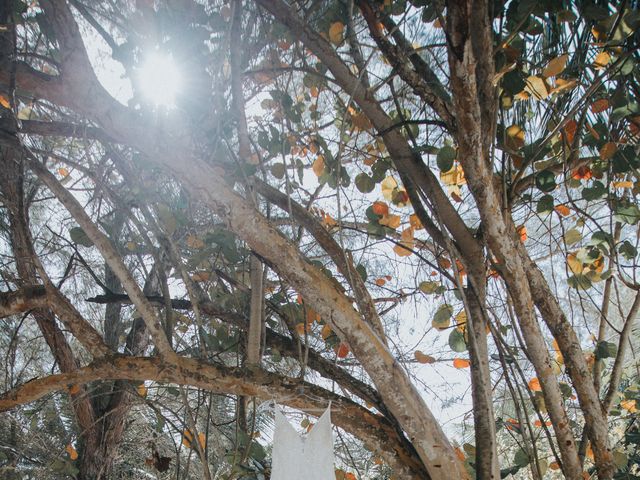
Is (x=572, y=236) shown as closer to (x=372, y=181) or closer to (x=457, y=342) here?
(x=457, y=342)

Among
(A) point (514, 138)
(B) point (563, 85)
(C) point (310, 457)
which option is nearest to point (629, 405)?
(A) point (514, 138)

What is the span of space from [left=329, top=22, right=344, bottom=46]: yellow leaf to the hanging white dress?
90cm

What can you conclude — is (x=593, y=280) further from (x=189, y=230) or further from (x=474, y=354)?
(x=189, y=230)

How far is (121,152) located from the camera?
149 cm

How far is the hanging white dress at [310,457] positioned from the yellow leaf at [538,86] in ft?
2.54

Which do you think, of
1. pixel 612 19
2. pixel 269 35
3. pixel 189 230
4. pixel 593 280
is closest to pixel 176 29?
pixel 269 35

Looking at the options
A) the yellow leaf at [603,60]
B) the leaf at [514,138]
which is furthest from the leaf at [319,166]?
the yellow leaf at [603,60]

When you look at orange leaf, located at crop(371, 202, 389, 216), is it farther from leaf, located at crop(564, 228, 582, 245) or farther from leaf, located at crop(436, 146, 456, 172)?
leaf, located at crop(564, 228, 582, 245)

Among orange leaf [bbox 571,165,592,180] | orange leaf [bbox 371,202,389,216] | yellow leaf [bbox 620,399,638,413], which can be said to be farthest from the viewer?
yellow leaf [bbox 620,399,638,413]

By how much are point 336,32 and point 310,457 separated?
0.98 m

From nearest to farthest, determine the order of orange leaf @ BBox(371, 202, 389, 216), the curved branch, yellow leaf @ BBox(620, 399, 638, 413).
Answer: the curved branch, orange leaf @ BBox(371, 202, 389, 216), yellow leaf @ BBox(620, 399, 638, 413)

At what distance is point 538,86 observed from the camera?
46.6 inches

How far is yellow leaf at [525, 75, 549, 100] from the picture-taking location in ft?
3.86

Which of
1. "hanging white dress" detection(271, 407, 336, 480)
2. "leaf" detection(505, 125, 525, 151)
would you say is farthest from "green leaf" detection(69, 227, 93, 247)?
"leaf" detection(505, 125, 525, 151)
